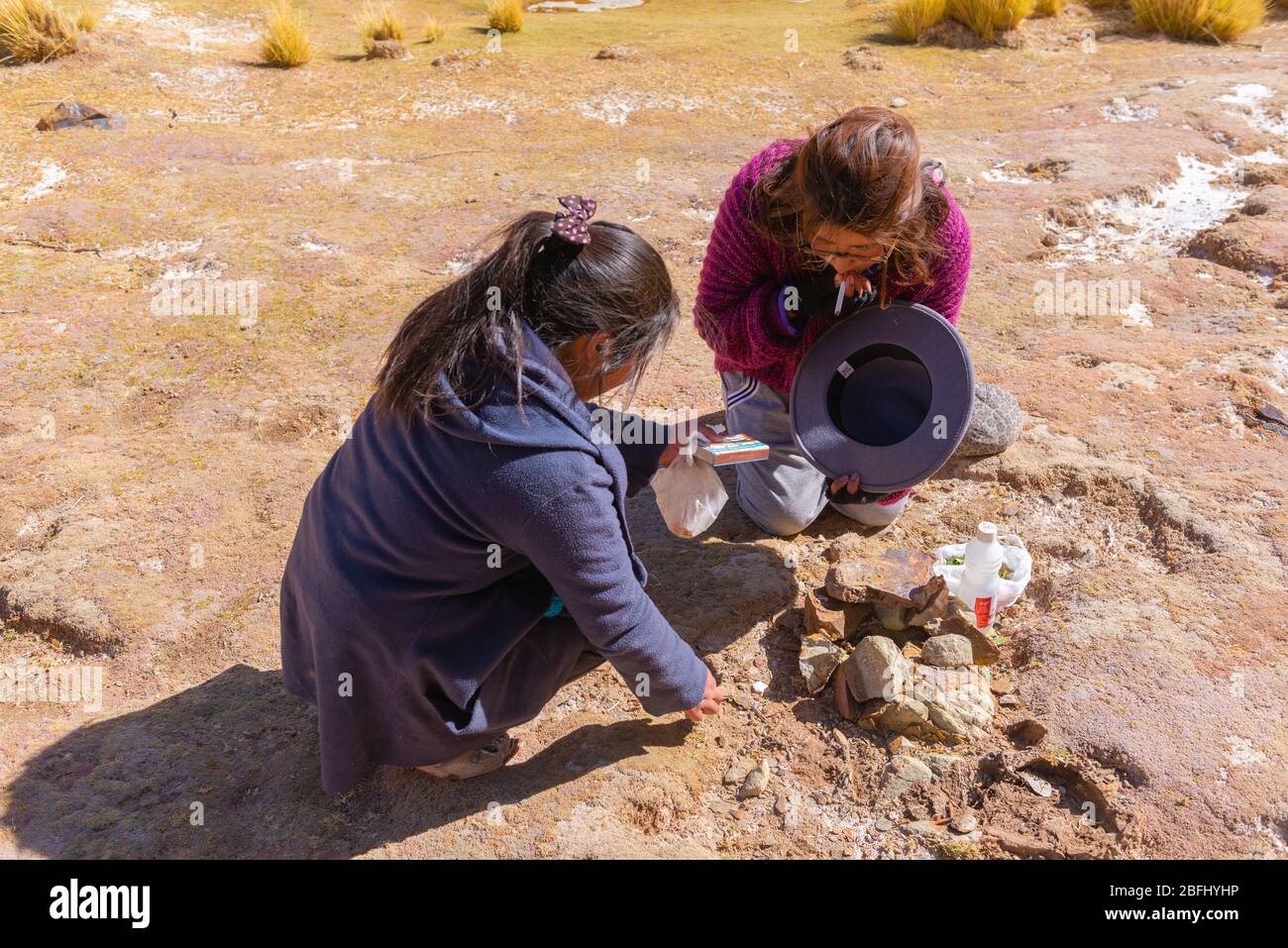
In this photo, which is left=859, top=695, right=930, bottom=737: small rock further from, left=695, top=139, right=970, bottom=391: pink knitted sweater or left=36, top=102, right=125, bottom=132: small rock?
left=36, top=102, right=125, bottom=132: small rock

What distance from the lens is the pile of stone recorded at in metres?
2.29

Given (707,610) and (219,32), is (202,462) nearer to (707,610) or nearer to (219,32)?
(707,610)

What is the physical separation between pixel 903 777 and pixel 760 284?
1378 mm

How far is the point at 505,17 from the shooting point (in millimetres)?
7902

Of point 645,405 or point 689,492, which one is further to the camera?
point 645,405

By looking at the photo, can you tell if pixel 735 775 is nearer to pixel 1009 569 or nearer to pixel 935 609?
pixel 935 609

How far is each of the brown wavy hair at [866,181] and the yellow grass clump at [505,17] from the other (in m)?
6.39

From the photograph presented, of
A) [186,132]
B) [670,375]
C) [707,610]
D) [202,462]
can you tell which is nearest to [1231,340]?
[670,375]

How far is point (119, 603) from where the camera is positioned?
2.69 metres

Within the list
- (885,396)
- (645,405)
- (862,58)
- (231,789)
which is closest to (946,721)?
(885,396)

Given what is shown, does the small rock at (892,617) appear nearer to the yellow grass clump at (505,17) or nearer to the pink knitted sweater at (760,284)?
the pink knitted sweater at (760,284)

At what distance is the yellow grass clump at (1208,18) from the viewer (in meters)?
7.31

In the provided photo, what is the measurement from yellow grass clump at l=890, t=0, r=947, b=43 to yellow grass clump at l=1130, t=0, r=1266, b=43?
172 centimetres
